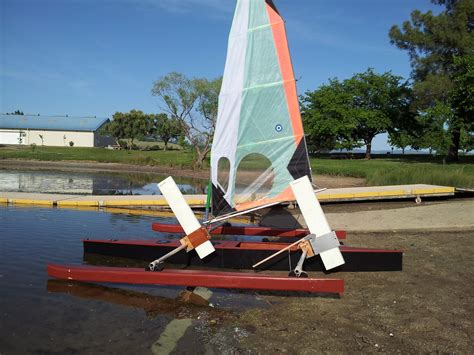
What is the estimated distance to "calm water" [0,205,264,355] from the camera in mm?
5234

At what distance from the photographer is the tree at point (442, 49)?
3594cm

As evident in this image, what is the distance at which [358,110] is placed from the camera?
51594 mm

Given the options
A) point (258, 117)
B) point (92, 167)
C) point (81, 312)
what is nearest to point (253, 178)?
point (258, 117)

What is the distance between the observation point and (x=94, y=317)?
608 centimetres

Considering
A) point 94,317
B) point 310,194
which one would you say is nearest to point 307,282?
point 310,194

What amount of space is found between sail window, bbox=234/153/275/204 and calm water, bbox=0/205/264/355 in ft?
6.94

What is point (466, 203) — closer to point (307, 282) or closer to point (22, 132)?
point (307, 282)

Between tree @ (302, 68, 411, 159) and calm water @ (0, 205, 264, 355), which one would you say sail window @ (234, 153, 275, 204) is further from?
tree @ (302, 68, 411, 159)

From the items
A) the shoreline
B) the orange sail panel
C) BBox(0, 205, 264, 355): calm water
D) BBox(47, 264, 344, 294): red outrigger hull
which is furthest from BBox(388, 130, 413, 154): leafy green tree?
BBox(47, 264, 344, 294): red outrigger hull

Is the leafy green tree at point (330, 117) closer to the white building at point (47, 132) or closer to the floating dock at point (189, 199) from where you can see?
the floating dock at point (189, 199)

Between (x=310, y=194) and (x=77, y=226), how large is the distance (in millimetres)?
8077

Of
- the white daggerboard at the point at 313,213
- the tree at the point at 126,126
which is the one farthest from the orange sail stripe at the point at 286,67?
the tree at the point at 126,126

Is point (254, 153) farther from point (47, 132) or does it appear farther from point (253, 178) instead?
point (47, 132)

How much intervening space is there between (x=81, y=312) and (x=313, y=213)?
3.68m
